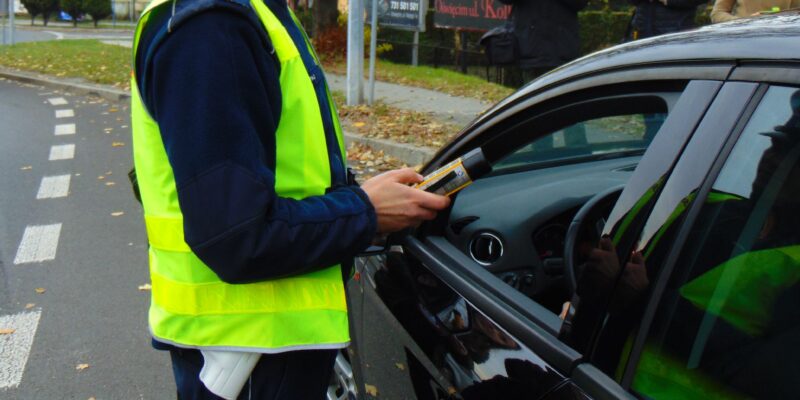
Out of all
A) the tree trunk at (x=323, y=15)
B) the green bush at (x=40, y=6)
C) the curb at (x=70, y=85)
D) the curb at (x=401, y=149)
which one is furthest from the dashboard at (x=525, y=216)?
the green bush at (x=40, y=6)

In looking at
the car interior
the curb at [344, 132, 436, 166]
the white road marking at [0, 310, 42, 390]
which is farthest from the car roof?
the curb at [344, 132, 436, 166]

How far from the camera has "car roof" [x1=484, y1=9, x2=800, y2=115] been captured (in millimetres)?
1281

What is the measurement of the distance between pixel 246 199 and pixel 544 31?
5.70 metres

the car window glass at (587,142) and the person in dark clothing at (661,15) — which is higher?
the person in dark clothing at (661,15)

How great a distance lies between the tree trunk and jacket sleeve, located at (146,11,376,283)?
1554 cm

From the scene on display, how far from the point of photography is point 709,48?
1411mm

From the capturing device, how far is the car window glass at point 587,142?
7.12 ft

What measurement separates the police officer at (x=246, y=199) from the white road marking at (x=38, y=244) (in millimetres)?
3975

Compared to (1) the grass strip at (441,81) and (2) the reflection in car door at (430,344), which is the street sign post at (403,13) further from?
(2) the reflection in car door at (430,344)

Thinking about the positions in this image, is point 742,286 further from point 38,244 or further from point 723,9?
point 723,9

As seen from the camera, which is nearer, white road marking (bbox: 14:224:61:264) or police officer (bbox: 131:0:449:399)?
police officer (bbox: 131:0:449:399)

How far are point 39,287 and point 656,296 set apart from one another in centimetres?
427

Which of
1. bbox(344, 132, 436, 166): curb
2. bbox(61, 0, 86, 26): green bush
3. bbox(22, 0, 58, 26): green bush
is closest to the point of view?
bbox(344, 132, 436, 166): curb

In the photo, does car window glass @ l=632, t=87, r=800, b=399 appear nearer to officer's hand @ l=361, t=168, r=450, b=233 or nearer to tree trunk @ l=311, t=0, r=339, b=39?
officer's hand @ l=361, t=168, r=450, b=233
